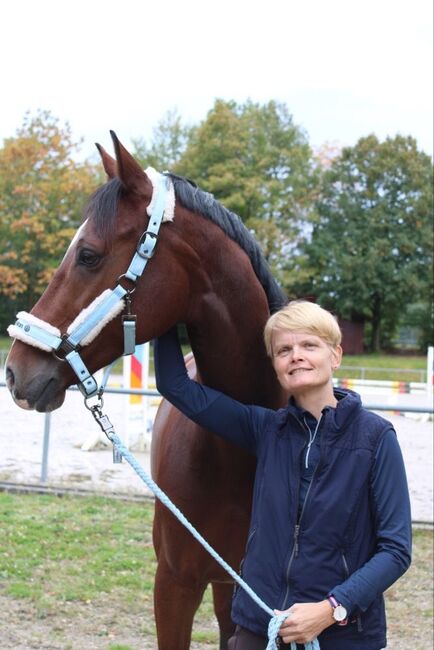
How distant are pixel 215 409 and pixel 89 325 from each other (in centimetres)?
47

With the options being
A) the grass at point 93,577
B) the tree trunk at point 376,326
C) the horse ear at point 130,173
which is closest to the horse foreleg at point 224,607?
the grass at point 93,577

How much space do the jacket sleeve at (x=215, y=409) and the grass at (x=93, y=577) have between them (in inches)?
92.0

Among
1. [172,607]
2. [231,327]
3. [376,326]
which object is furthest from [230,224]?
[376,326]

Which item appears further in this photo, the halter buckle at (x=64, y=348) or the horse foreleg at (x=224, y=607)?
the horse foreleg at (x=224, y=607)

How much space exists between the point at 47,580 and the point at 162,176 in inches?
141

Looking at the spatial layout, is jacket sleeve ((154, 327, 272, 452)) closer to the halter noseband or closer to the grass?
the halter noseband

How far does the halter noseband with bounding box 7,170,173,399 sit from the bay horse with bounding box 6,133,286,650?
3 cm

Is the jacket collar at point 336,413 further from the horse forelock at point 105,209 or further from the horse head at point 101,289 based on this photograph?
the horse forelock at point 105,209

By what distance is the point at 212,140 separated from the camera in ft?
101

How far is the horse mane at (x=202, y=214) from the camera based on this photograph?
2.08 metres

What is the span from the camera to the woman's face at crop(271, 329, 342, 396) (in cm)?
194

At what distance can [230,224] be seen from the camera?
2336 mm

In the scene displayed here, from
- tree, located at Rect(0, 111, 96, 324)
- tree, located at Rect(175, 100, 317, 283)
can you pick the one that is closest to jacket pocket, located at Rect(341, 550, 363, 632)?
tree, located at Rect(0, 111, 96, 324)

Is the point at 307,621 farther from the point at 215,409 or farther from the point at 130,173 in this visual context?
the point at 130,173
